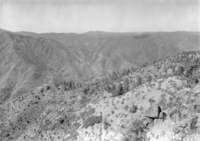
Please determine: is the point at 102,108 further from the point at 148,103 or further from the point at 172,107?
the point at 172,107

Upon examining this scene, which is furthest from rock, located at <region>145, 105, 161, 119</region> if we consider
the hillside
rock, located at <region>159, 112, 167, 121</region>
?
rock, located at <region>159, 112, 167, 121</region>

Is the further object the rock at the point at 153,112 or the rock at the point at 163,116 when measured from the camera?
the rock at the point at 153,112

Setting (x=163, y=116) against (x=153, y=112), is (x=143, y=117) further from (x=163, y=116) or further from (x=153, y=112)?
(x=163, y=116)

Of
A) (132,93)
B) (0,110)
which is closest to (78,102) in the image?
(132,93)

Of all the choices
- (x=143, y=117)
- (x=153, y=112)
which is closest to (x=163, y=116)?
(x=153, y=112)

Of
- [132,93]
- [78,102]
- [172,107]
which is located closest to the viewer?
[172,107]

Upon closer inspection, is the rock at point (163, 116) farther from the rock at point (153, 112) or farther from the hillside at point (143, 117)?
the rock at point (153, 112)

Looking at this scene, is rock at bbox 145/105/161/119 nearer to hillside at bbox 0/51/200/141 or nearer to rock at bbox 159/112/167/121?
hillside at bbox 0/51/200/141

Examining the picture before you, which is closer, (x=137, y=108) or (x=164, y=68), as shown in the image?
(x=137, y=108)

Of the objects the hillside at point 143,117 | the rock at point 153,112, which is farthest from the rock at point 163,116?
the rock at point 153,112
